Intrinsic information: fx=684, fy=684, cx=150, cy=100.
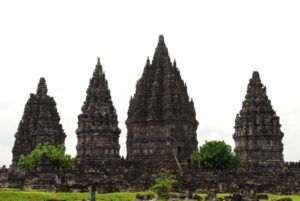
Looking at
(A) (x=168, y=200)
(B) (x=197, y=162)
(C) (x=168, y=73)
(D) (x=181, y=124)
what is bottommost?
(A) (x=168, y=200)

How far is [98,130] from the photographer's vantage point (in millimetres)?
130250

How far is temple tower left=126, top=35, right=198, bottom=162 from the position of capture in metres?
137

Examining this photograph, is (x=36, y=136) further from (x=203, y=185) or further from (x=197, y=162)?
(x=203, y=185)

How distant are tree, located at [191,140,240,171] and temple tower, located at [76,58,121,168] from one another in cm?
1706

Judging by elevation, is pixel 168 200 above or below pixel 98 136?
below

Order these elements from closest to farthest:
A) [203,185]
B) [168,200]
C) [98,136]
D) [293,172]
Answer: [168,200] → [203,185] → [293,172] → [98,136]

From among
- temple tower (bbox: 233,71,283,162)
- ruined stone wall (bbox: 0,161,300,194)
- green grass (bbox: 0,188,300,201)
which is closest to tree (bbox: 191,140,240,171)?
ruined stone wall (bbox: 0,161,300,194)

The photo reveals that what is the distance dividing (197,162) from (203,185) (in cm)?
2435

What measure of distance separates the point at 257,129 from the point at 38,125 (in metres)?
45.8

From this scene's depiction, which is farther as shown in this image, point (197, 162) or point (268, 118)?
point (268, 118)

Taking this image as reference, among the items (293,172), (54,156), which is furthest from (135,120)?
(293,172)

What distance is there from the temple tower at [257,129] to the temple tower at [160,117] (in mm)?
9992

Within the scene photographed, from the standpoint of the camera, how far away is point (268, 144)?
140 meters

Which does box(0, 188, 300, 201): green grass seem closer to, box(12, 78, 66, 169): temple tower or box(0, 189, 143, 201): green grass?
box(0, 189, 143, 201): green grass
